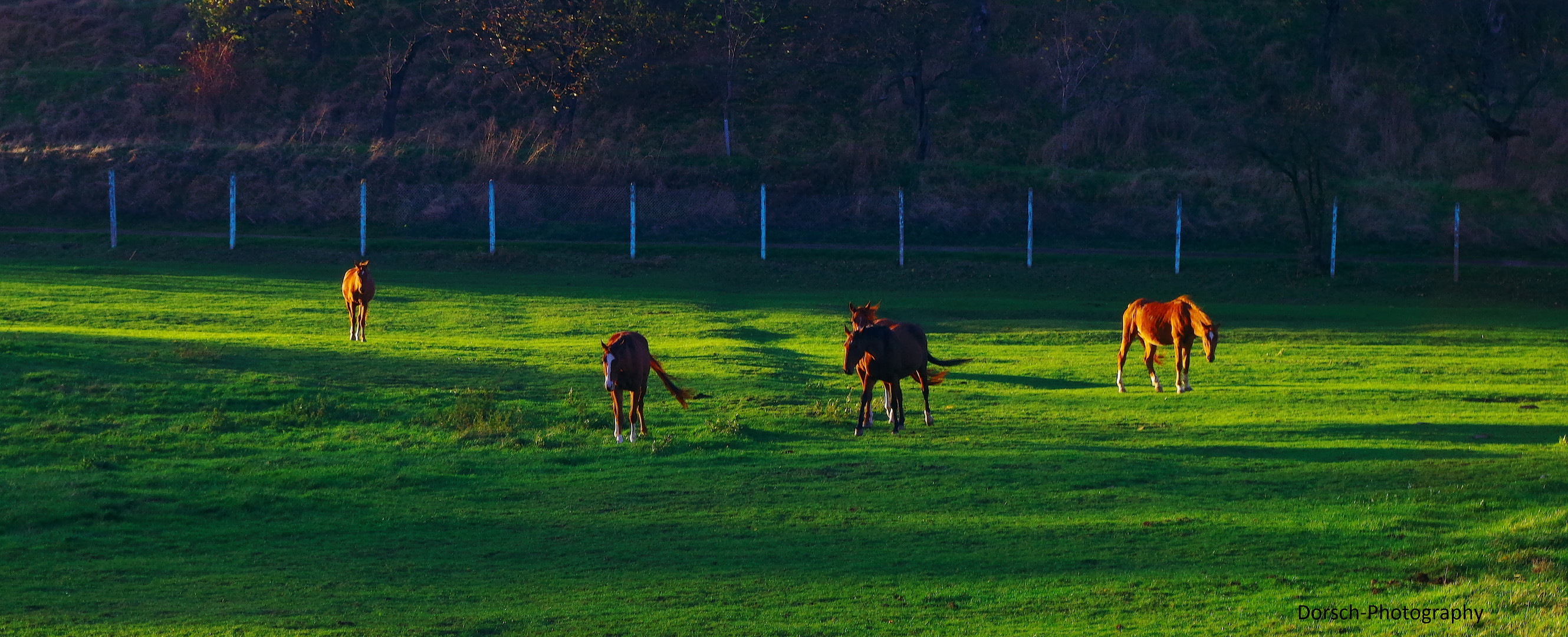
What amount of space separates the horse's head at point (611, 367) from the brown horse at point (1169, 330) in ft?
27.5

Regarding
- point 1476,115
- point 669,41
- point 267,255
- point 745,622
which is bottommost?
point 745,622

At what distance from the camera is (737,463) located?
14633 mm

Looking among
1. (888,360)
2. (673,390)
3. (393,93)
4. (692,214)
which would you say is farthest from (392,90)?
(888,360)

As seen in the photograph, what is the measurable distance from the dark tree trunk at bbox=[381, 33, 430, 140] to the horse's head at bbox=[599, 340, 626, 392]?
36.8 m

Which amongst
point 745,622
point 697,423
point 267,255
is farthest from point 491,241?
point 745,622

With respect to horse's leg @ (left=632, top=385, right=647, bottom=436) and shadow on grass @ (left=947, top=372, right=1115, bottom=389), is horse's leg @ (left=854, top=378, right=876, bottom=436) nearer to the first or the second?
horse's leg @ (left=632, top=385, right=647, bottom=436)

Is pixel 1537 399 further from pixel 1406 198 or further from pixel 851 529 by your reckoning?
pixel 1406 198

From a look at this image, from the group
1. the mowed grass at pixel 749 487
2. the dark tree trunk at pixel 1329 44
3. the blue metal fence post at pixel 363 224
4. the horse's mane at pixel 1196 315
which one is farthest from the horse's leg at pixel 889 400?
the dark tree trunk at pixel 1329 44

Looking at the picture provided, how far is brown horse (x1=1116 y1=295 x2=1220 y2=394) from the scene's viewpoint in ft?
62.7

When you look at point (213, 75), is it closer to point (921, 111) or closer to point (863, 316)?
point (921, 111)

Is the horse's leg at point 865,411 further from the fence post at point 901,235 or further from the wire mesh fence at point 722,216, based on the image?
the wire mesh fence at point 722,216

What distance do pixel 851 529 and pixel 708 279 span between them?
80.0ft

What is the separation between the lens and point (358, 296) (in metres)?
24.5

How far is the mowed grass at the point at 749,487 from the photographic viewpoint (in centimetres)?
984
